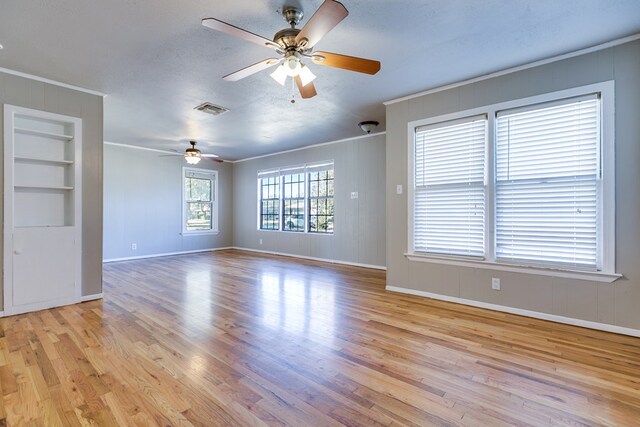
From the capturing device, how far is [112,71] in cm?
324

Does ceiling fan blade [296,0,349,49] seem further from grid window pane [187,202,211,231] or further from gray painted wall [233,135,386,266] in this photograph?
grid window pane [187,202,211,231]

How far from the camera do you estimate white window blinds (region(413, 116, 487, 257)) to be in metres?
3.52

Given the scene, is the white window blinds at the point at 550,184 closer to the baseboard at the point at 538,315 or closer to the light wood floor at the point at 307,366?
the baseboard at the point at 538,315

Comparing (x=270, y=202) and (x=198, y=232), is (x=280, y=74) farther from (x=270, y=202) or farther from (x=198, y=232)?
(x=198, y=232)

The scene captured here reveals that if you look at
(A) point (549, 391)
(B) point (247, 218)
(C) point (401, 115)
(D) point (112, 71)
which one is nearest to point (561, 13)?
(C) point (401, 115)

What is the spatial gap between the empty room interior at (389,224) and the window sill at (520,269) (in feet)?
0.05

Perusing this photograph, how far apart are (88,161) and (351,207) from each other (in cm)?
438

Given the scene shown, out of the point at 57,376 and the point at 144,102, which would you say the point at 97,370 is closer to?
the point at 57,376

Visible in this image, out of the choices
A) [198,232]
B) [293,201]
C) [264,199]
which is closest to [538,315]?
[293,201]

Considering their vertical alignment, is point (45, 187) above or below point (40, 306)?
above

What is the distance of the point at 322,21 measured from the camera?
1.85 meters

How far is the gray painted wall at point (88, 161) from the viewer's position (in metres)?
3.54

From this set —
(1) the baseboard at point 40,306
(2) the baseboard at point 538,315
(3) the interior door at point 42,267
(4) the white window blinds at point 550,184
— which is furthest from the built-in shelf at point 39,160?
(4) the white window blinds at point 550,184

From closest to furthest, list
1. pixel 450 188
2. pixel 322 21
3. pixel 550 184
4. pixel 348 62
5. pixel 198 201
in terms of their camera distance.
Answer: pixel 322 21 → pixel 348 62 → pixel 550 184 → pixel 450 188 → pixel 198 201
